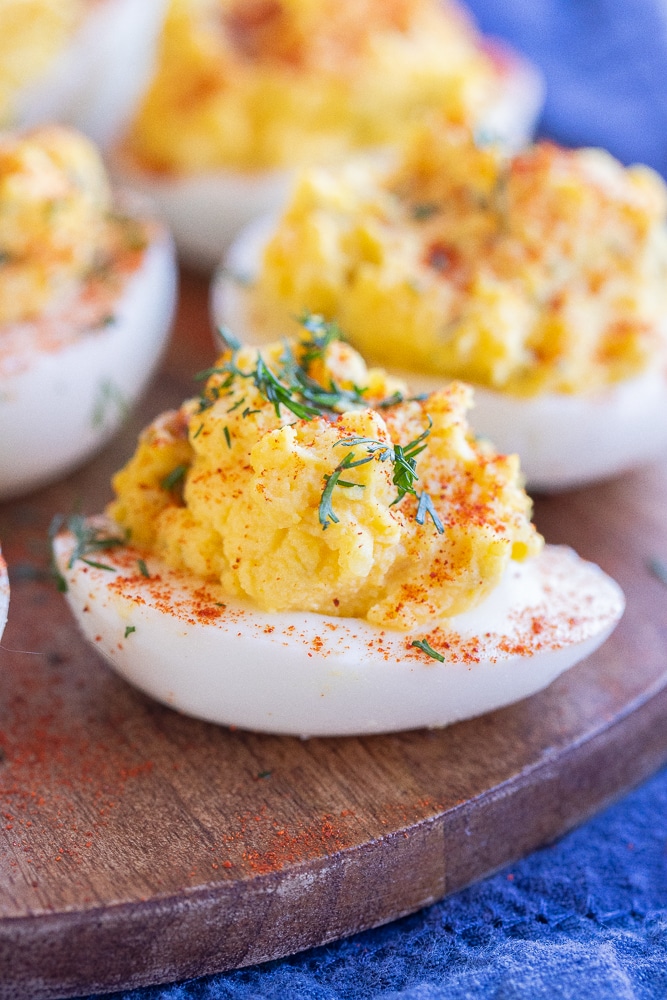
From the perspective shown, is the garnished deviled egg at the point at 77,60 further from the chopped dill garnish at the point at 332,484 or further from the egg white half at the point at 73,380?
the chopped dill garnish at the point at 332,484

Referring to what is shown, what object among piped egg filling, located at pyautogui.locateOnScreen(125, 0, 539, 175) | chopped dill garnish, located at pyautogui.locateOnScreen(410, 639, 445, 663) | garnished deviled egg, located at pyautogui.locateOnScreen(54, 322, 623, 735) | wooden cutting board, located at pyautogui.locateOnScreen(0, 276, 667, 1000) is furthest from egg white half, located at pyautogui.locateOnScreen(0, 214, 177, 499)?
chopped dill garnish, located at pyautogui.locateOnScreen(410, 639, 445, 663)

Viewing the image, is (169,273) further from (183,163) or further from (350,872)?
(350,872)

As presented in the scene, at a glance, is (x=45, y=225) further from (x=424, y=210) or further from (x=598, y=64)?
(x=598, y=64)

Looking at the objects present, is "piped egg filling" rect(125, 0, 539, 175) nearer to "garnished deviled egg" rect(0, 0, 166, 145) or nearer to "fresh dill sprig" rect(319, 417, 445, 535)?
"garnished deviled egg" rect(0, 0, 166, 145)

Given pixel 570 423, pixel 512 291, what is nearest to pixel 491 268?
pixel 512 291

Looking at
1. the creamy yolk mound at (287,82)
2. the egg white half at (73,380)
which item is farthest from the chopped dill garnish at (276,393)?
the creamy yolk mound at (287,82)

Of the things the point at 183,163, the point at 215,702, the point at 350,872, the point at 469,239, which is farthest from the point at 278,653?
the point at 183,163

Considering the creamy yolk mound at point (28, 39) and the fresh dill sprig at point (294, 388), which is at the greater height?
the fresh dill sprig at point (294, 388)

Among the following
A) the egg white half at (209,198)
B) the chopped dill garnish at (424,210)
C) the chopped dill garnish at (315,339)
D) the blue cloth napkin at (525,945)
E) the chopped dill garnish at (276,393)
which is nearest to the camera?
the blue cloth napkin at (525,945)
